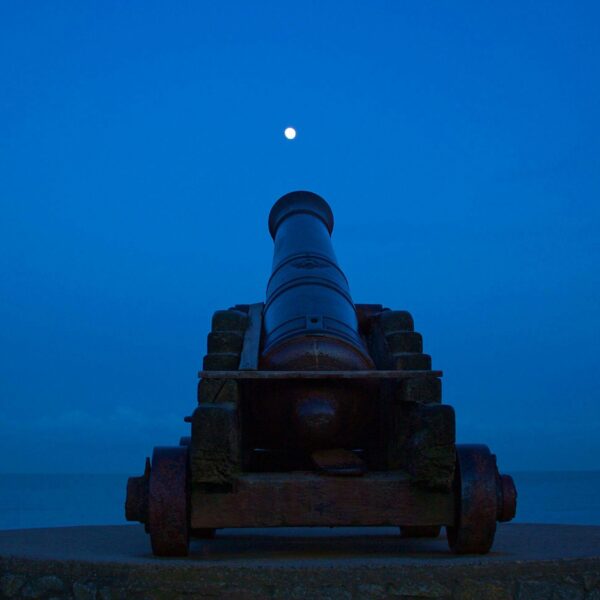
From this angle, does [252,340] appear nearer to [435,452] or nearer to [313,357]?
[313,357]

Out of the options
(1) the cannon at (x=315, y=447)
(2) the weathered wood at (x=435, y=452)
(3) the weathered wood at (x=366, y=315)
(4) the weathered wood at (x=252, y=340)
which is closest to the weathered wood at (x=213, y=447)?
(1) the cannon at (x=315, y=447)

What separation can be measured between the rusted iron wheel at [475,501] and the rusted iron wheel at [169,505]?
1556 millimetres

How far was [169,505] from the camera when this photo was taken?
18.3 ft

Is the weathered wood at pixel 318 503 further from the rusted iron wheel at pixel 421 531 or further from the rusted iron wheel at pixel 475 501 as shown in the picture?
the rusted iron wheel at pixel 421 531

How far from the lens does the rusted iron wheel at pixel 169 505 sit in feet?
18.3

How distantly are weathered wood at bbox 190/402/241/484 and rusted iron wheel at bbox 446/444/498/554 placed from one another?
130cm

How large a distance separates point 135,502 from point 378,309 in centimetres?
285

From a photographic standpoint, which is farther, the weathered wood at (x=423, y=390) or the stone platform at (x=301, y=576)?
the weathered wood at (x=423, y=390)

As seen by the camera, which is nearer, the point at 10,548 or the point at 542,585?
the point at 542,585

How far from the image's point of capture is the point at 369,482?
572cm

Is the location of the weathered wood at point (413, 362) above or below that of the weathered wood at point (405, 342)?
below

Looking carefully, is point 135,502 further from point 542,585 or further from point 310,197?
point 310,197

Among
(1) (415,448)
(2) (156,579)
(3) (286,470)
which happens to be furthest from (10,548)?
(1) (415,448)

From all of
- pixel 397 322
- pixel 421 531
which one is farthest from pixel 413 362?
pixel 421 531
